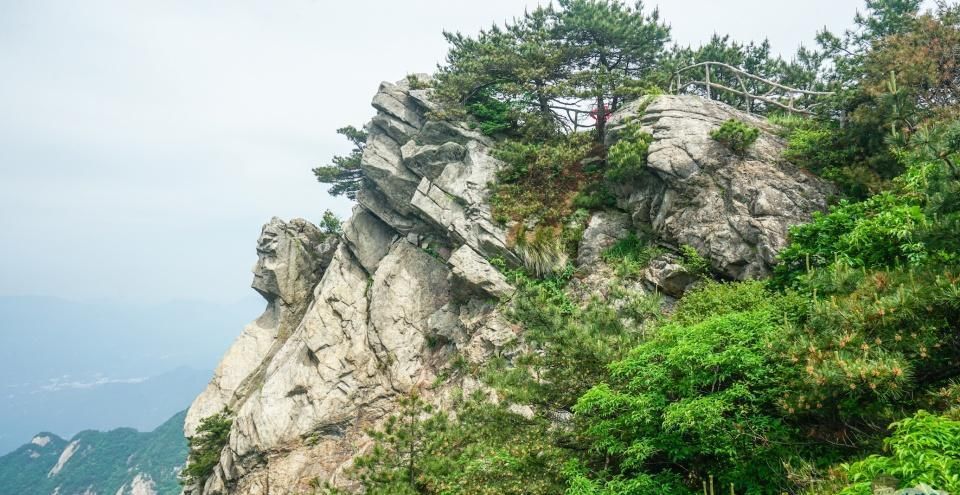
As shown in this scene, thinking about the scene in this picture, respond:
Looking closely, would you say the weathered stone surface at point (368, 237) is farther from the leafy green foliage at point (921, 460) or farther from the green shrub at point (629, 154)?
the leafy green foliage at point (921, 460)

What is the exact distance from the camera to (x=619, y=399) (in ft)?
25.2

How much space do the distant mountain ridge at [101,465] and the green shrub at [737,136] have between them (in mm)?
114109

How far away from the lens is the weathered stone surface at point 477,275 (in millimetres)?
17469

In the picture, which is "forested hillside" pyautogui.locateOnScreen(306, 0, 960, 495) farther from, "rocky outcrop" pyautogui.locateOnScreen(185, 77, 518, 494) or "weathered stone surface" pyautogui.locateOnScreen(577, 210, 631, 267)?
"rocky outcrop" pyautogui.locateOnScreen(185, 77, 518, 494)

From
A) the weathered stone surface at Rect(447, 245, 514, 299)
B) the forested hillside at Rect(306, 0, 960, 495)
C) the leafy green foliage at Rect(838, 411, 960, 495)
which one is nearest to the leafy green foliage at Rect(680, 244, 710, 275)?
Answer: the forested hillside at Rect(306, 0, 960, 495)

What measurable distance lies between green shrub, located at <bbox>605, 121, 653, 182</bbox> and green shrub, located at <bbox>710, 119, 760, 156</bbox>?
228 cm

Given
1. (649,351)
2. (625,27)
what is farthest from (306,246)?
(649,351)

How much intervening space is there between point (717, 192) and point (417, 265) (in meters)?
12.3

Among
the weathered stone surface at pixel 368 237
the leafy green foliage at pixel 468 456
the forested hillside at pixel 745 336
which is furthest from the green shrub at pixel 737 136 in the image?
the weathered stone surface at pixel 368 237

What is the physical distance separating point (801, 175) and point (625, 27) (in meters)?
9.96

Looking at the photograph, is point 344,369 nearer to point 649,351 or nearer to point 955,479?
point 649,351

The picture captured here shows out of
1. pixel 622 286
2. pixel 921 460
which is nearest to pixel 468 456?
pixel 622 286

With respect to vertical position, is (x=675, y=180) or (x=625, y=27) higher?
(x=625, y=27)

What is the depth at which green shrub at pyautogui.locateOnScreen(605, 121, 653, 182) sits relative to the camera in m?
16.4
